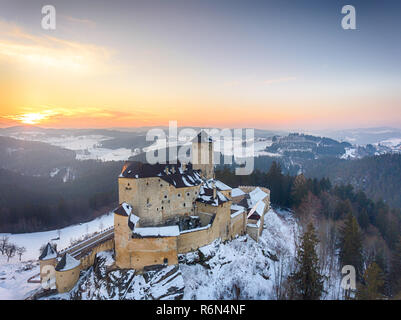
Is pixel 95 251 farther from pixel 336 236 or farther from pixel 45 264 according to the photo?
pixel 336 236

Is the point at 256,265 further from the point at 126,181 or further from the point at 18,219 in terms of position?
the point at 18,219

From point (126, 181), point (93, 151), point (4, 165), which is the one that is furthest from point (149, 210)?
point (93, 151)

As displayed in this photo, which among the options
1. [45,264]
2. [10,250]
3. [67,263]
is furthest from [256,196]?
[10,250]

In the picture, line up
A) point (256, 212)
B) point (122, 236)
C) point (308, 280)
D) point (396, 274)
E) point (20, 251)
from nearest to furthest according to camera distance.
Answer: point (308, 280), point (122, 236), point (396, 274), point (256, 212), point (20, 251)

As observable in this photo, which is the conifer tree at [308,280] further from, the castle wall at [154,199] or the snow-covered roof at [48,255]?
the snow-covered roof at [48,255]

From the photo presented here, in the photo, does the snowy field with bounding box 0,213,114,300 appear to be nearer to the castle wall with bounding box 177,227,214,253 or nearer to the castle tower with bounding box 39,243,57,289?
the castle tower with bounding box 39,243,57,289

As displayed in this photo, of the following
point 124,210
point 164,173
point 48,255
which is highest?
point 164,173

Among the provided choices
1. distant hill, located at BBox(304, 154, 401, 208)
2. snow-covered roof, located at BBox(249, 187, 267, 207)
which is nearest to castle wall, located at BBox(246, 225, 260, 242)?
snow-covered roof, located at BBox(249, 187, 267, 207)
